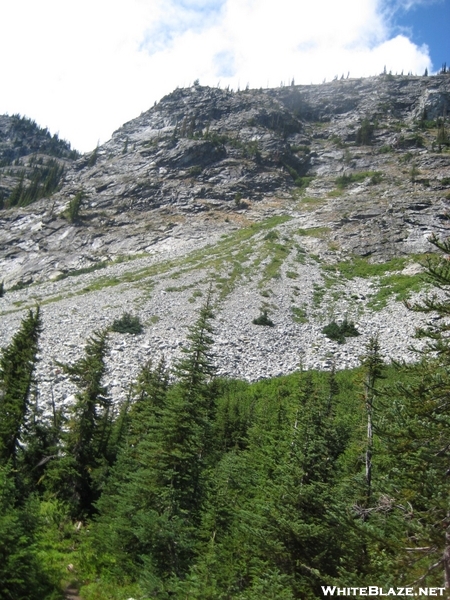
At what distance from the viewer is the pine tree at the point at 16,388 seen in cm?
1521

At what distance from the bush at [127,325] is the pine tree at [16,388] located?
18.5m

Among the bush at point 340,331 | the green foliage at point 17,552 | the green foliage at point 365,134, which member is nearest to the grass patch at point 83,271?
the bush at point 340,331

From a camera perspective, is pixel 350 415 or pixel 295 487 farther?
pixel 350 415

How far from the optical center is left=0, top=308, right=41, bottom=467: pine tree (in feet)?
49.9

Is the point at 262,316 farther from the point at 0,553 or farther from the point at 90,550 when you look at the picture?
the point at 0,553

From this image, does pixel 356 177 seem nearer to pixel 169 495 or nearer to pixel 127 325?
pixel 127 325

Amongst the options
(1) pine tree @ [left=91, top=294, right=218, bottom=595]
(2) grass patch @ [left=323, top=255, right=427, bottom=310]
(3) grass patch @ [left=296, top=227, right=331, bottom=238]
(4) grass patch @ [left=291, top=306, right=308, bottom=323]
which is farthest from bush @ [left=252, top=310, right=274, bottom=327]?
(3) grass patch @ [left=296, top=227, right=331, bottom=238]

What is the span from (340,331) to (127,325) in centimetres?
2108

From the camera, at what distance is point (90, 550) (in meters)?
13.8

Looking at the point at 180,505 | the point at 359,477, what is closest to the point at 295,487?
the point at 359,477

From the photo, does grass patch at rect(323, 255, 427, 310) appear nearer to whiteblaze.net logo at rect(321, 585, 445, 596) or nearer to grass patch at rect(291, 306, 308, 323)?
grass patch at rect(291, 306, 308, 323)

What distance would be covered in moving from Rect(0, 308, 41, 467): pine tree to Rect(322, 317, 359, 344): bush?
28.1 meters

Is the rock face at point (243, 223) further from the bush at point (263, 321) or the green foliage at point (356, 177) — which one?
the bush at point (263, 321)

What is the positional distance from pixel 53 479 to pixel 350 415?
15126mm
